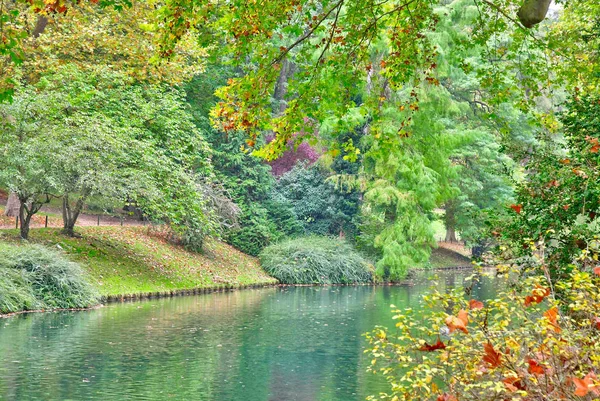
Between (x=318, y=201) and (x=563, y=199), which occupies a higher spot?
(x=318, y=201)

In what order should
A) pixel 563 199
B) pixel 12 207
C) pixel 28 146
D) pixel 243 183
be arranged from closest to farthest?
pixel 563 199, pixel 28 146, pixel 12 207, pixel 243 183

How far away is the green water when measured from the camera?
494 inches

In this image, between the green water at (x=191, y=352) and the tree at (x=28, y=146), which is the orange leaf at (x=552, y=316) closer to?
the green water at (x=191, y=352)

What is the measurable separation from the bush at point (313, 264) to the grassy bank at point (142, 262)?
2.37ft

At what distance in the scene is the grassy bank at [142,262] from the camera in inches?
979

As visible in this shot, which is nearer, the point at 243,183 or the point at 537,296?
the point at 537,296

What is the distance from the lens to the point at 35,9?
7.64 m

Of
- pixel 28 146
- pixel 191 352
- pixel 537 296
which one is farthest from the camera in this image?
→ pixel 28 146

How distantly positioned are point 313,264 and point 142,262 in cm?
856

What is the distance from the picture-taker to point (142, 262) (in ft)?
89.4

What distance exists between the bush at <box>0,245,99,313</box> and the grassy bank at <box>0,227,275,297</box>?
1488 millimetres

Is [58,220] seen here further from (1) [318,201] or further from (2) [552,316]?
(2) [552,316]

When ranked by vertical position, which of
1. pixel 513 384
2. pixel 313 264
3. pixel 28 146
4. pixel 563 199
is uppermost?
pixel 28 146

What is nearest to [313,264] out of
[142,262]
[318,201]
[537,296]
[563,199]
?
[318,201]
